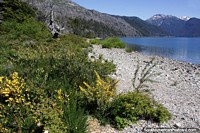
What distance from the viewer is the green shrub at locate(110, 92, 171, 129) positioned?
17.2 ft

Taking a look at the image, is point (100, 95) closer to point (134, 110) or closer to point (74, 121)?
point (134, 110)

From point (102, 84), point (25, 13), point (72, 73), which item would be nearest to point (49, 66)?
point (72, 73)

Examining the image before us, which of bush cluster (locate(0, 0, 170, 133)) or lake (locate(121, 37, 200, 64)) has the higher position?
bush cluster (locate(0, 0, 170, 133))

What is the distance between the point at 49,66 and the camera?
7.11m

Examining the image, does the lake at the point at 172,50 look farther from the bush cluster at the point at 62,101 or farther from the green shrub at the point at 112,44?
the bush cluster at the point at 62,101

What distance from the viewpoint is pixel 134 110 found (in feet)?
17.4

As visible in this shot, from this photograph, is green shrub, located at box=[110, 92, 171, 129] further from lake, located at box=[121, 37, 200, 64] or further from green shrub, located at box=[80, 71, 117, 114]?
lake, located at box=[121, 37, 200, 64]

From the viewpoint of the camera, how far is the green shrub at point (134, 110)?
523 cm

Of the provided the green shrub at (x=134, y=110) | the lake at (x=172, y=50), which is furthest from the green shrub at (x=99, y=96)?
the lake at (x=172, y=50)

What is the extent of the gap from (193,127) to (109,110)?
186 centimetres

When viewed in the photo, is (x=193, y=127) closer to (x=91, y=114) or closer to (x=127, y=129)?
(x=127, y=129)

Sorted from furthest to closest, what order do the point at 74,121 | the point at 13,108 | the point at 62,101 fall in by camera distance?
1. the point at 62,101
2. the point at 13,108
3. the point at 74,121

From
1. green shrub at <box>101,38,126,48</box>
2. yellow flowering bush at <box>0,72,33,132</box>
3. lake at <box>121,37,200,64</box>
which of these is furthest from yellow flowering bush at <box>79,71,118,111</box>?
green shrub at <box>101,38,126,48</box>

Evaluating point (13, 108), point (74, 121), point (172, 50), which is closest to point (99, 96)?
point (74, 121)
